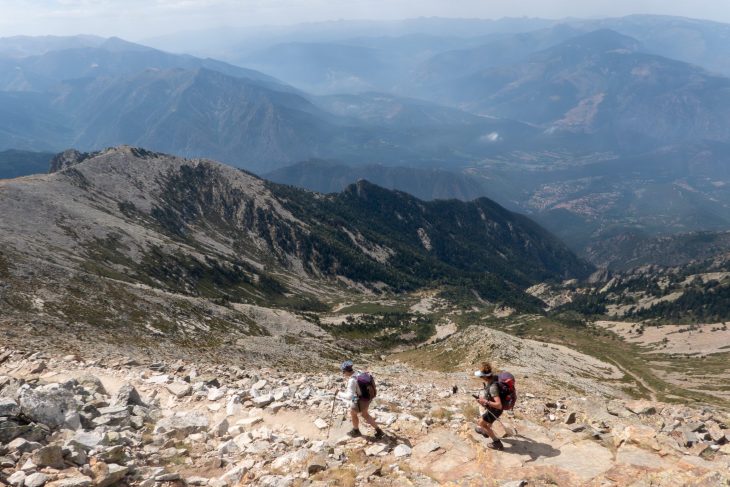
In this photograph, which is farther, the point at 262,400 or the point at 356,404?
the point at 262,400

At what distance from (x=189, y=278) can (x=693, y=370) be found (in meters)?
164

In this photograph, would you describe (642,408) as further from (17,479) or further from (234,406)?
(17,479)

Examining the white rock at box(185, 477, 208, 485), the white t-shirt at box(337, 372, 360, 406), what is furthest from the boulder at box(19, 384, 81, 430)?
the white t-shirt at box(337, 372, 360, 406)

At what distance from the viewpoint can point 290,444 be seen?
19.7 metres

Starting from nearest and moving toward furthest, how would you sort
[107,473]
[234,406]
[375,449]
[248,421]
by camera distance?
[107,473], [375,449], [248,421], [234,406]

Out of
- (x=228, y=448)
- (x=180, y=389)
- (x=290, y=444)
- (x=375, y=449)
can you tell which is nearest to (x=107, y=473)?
(x=228, y=448)

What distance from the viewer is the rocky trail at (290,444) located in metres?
16.2

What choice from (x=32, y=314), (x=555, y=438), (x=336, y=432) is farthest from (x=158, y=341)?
(x=555, y=438)

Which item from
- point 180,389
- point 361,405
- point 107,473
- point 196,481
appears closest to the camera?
point 107,473

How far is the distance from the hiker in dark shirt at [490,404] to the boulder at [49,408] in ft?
57.3

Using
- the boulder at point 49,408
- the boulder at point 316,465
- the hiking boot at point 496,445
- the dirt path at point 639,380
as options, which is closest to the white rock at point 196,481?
the boulder at point 316,465

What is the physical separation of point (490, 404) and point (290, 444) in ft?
29.4

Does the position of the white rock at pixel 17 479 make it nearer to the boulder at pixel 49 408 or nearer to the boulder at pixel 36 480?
the boulder at pixel 36 480

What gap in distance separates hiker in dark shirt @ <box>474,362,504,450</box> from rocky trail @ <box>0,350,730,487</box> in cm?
61
